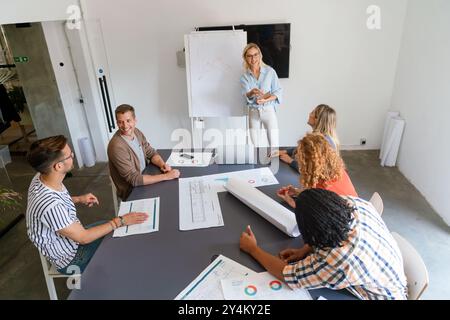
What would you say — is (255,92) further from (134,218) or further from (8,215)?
(8,215)

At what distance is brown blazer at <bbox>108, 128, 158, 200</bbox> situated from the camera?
1.93m

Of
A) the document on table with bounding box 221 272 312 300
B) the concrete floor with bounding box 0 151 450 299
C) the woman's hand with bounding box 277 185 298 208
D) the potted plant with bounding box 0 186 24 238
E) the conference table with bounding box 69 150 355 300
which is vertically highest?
the woman's hand with bounding box 277 185 298 208

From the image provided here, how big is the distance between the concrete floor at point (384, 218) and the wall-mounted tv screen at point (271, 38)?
159cm

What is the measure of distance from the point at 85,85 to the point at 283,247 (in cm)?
351

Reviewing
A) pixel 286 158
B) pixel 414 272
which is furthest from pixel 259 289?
pixel 286 158

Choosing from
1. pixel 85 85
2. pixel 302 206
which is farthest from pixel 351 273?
pixel 85 85

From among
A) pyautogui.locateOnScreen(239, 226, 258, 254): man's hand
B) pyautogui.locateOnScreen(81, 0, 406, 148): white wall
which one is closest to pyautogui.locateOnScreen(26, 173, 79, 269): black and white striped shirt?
pyautogui.locateOnScreen(239, 226, 258, 254): man's hand

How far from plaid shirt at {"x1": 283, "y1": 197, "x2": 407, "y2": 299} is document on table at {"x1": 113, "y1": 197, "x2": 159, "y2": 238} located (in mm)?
698

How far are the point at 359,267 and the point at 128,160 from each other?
1469mm

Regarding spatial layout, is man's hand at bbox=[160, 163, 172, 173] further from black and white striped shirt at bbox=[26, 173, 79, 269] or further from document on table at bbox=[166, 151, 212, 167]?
black and white striped shirt at bbox=[26, 173, 79, 269]

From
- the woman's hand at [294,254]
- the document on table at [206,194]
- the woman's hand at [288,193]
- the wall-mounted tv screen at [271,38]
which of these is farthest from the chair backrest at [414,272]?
the wall-mounted tv screen at [271,38]

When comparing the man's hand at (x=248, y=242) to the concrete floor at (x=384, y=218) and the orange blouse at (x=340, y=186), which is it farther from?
the concrete floor at (x=384, y=218)

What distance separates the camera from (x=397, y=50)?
380 cm

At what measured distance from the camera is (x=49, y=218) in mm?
1438
